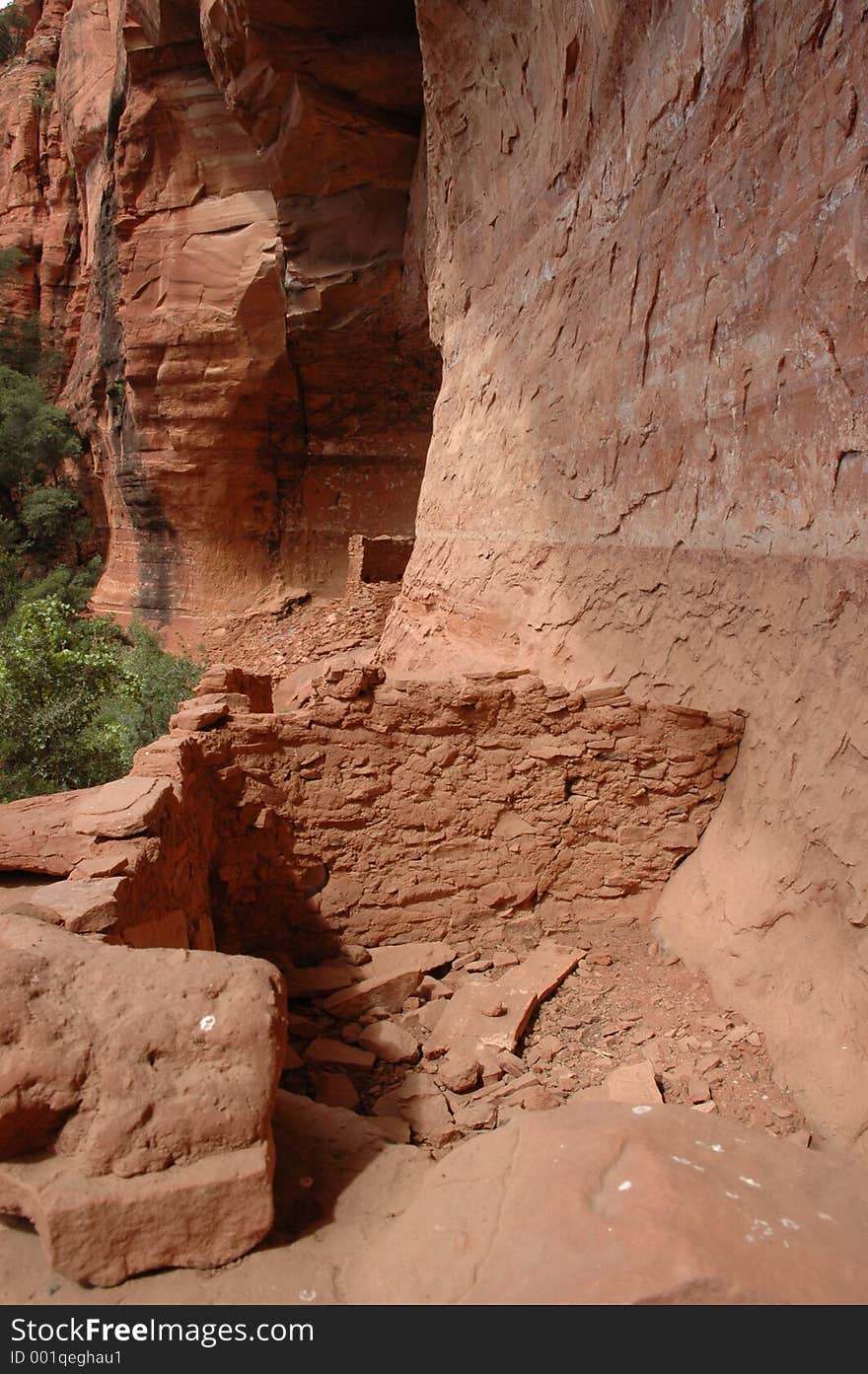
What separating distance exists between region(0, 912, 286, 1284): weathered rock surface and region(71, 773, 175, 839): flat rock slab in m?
0.97

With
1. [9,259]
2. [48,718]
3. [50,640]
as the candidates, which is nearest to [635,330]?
[48,718]

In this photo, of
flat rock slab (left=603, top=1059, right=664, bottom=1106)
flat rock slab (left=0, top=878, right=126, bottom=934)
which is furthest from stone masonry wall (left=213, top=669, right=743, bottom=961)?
flat rock slab (left=0, top=878, right=126, bottom=934)

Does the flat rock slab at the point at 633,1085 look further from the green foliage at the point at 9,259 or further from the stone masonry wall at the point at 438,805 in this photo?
the green foliage at the point at 9,259

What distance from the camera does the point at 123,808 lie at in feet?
10.00

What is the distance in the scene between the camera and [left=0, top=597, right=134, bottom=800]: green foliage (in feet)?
25.0

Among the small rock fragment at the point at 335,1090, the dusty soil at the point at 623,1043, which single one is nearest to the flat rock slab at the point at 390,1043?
the dusty soil at the point at 623,1043

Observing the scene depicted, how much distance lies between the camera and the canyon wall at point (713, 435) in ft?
10.6

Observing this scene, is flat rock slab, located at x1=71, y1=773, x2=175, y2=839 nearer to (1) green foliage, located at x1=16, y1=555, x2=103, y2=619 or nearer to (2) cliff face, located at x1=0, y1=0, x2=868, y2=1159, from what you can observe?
(2) cliff face, located at x1=0, y1=0, x2=868, y2=1159

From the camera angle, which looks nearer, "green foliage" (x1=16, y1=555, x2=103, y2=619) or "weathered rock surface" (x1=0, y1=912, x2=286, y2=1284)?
"weathered rock surface" (x1=0, y1=912, x2=286, y2=1284)

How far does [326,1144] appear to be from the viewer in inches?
85.4

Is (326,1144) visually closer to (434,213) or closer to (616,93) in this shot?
(616,93)

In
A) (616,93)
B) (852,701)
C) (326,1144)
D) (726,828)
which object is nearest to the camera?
(326,1144)

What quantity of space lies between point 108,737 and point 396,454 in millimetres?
8609

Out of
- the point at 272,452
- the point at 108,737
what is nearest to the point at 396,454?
the point at 272,452
